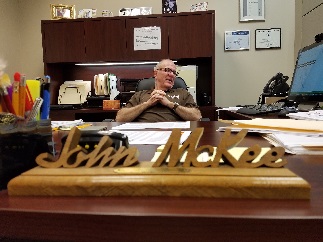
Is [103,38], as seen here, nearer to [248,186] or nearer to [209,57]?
[209,57]

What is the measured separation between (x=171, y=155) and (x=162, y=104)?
2.14 meters

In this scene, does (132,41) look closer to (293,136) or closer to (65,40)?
(65,40)

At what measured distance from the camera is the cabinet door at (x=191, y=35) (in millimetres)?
3334

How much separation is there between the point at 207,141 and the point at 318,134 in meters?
0.28

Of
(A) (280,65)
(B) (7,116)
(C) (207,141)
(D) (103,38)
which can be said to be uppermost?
(D) (103,38)

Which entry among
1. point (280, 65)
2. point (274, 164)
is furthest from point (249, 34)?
point (274, 164)

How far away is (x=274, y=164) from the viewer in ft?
1.49

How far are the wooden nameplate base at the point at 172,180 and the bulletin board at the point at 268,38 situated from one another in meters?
3.41

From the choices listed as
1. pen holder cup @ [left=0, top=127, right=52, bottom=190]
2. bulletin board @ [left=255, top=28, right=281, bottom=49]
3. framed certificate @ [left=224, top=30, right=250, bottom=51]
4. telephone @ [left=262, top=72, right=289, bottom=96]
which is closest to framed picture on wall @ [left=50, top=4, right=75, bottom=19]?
framed certificate @ [left=224, top=30, right=250, bottom=51]

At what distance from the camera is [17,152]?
0.48 m

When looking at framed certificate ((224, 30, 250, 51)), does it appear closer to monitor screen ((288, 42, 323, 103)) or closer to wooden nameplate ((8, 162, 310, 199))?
monitor screen ((288, 42, 323, 103))

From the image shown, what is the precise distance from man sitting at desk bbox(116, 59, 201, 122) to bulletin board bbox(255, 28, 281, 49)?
1319 mm

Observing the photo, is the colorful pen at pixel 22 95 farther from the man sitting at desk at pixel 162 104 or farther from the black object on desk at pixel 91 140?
the man sitting at desk at pixel 162 104

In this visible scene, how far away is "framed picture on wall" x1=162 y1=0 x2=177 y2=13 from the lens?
140 inches
